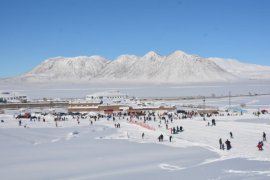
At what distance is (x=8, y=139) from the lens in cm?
2898

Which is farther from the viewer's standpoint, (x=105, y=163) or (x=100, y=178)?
(x=105, y=163)

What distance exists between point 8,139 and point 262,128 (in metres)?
19.1

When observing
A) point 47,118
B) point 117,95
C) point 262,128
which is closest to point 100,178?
point 262,128

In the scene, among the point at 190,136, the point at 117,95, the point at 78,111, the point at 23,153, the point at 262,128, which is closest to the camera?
the point at 23,153

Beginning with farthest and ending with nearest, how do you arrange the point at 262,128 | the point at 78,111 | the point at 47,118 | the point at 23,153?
the point at 78,111 → the point at 47,118 → the point at 262,128 → the point at 23,153

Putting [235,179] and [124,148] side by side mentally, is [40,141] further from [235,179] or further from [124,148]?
[235,179]

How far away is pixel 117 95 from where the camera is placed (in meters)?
99.8

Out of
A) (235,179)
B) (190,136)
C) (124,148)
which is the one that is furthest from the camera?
(190,136)

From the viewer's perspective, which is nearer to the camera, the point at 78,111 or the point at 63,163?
the point at 63,163

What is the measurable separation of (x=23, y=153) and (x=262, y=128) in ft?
62.0

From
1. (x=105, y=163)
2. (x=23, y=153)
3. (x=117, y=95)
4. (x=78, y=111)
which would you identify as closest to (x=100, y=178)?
(x=105, y=163)

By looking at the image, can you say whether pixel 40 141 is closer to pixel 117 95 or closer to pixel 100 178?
pixel 100 178

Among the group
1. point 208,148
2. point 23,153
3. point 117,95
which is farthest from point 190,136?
point 117,95

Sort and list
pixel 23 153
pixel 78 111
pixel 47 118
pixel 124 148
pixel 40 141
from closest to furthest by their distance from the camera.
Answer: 1. pixel 23 153
2. pixel 124 148
3. pixel 40 141
4. pixel 47 118
5. pixel 78 111
